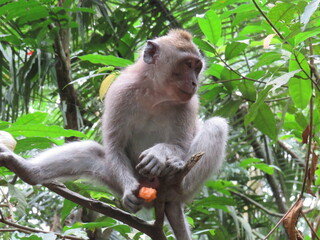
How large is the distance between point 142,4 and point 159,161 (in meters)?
3.21

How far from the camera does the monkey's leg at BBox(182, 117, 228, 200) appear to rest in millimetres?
3691

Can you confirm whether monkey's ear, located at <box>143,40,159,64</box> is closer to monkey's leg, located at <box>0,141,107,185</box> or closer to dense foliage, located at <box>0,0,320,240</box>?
dense foliage, located at <box>0,0,320,240</box>

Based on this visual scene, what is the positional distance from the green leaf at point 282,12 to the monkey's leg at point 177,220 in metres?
1.50

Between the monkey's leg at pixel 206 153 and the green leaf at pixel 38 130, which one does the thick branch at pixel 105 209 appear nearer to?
the green leaf at pixel 38 130

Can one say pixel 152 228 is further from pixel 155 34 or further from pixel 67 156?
pixel 155 34

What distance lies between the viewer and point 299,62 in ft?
10.3

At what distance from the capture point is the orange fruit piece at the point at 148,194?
3258 millimetres

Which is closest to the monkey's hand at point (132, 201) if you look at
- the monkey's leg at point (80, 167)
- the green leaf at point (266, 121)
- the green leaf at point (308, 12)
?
the monkey's leg at point (80, 167)

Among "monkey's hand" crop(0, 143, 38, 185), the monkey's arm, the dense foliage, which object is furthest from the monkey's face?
"monkey's hand" crop(0, 143, 38, 185)

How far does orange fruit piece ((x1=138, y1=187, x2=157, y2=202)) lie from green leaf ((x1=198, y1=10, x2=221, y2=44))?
117 centimetres

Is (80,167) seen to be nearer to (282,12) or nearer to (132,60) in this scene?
(282,12)

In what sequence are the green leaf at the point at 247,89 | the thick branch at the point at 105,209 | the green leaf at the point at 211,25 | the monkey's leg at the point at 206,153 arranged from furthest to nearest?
1. the green leaf at the point at 247,89
2. the monkey's leg at the point at 206,153
3. the green leaf at the point at 211,25
4. the thick branch at the point at 105,209

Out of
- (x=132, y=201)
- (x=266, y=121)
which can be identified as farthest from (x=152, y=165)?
(x=266, y=121)

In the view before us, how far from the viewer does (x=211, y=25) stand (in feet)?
11.9
